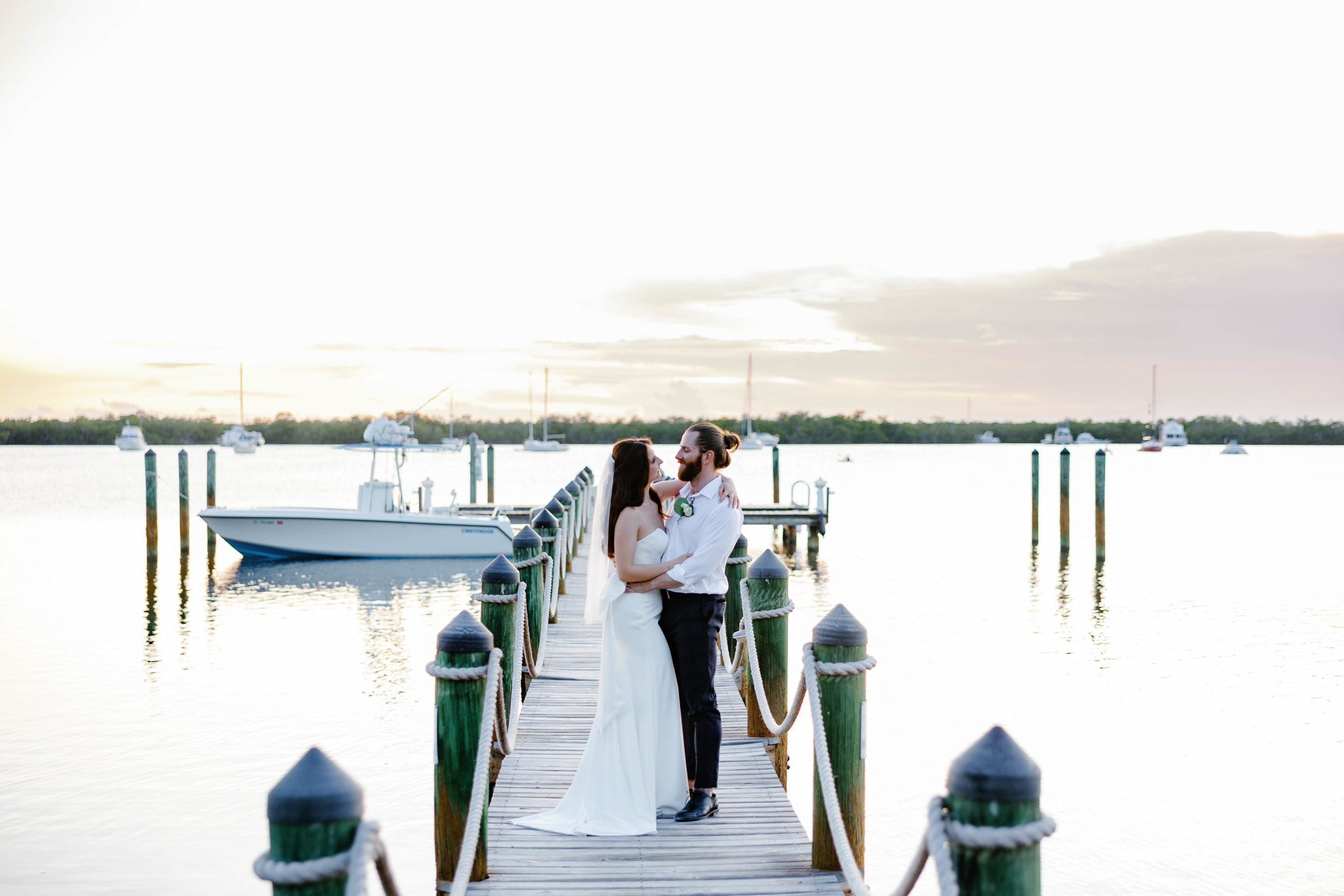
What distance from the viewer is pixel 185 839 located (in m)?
10.4

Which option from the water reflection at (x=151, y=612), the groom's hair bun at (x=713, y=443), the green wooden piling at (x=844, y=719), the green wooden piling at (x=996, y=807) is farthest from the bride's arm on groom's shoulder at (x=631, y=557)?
the water reflection at (x=151, y=612)

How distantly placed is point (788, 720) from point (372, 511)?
75.4 ft

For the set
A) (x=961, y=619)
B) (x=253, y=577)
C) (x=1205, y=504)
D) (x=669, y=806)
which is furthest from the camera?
(x=1205, y=504)

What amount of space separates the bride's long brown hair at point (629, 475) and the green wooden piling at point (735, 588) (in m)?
3.05

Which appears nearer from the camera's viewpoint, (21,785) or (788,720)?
(788,720)

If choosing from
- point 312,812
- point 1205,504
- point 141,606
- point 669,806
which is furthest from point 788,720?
point 1205,504

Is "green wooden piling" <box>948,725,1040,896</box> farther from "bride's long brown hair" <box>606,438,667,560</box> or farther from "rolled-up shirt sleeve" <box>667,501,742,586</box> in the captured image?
"bride's long brown hair" <box>606,438,667,560</box>

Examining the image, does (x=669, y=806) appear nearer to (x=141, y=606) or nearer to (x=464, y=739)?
(x=464, y=739)

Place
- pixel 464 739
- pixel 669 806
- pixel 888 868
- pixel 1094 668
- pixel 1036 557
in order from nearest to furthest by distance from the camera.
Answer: pixel 464 739 → pixel 669 806 → pixel 888 868 → pixel 1094 668 → pixel 1036 557

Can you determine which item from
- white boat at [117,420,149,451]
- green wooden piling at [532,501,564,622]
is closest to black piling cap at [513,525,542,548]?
green wooden piling at [532,501,564,622]

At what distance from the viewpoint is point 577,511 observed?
19578 millimetres

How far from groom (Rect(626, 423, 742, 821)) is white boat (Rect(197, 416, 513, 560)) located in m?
21.0

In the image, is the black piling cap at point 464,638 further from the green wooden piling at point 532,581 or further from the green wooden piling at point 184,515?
the green wooden piling at point 184,515

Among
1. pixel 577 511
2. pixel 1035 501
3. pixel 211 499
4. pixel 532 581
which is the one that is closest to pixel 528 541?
pixel 532 581
